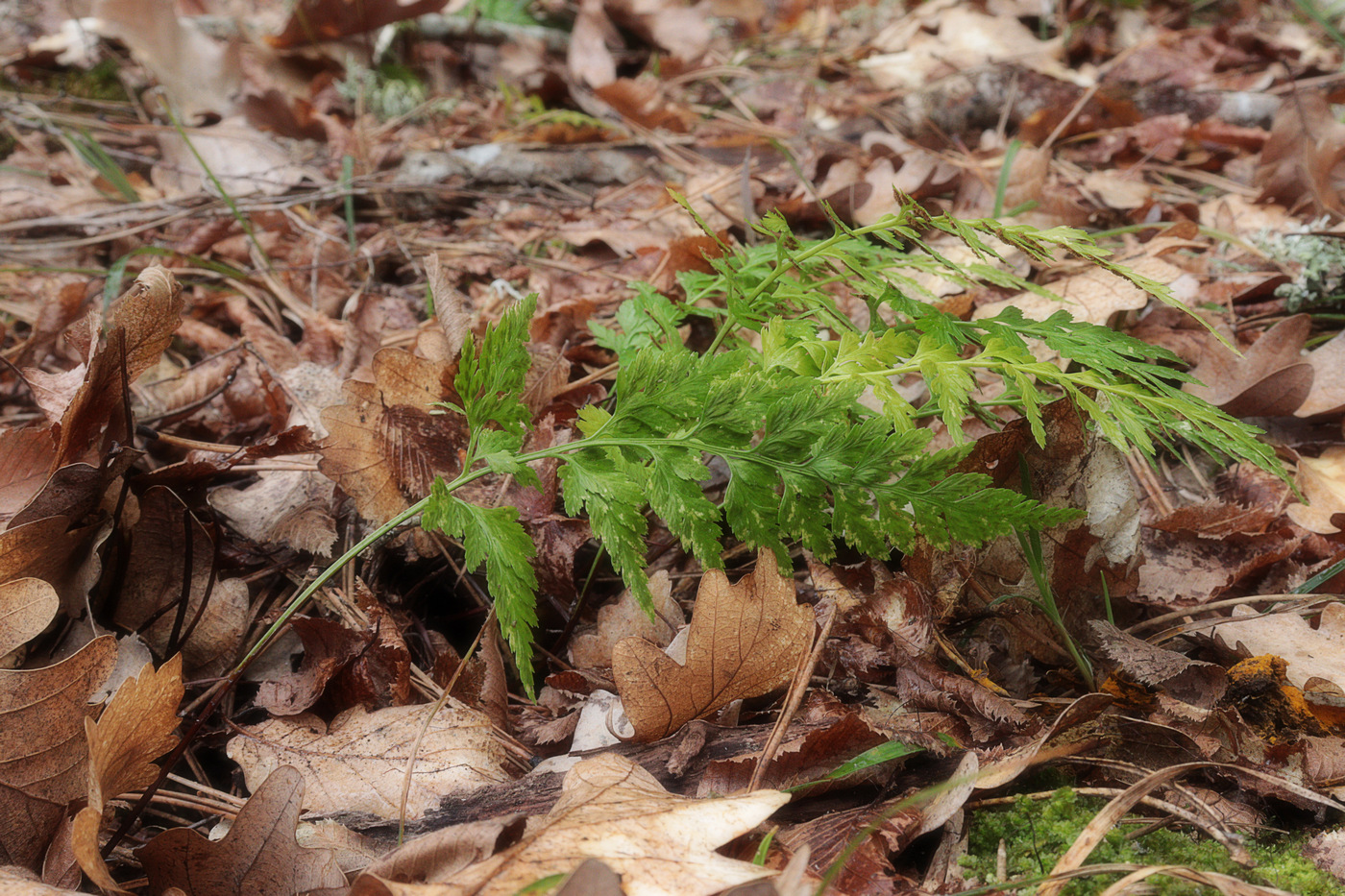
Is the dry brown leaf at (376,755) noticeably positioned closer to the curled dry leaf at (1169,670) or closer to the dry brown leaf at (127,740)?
the dry brown leaf at (127,740)

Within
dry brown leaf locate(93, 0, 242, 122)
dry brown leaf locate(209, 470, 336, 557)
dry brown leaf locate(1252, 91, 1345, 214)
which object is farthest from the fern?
dry brown leaf locate(93, 0, 242, 122)

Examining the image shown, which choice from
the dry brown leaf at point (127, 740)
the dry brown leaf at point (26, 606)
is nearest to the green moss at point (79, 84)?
the dry brown leaf at point (26, 606)

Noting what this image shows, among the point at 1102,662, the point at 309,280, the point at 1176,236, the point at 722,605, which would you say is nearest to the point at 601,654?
the point at 722,605

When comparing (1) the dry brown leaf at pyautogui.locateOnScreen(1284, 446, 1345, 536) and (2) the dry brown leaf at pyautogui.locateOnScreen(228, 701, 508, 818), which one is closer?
(2) the dry brown leaf at pyautogui.locateOnScreen(228, 701, 508, 818)

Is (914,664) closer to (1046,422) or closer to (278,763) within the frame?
(1046,422)

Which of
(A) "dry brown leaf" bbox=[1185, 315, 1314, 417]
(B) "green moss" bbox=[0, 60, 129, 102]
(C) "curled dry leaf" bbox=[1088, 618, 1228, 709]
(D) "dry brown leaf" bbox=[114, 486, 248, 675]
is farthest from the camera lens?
(B) "green moss" bbox=[0, 60, 129, 102]

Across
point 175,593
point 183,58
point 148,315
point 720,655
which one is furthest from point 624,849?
point 183,58

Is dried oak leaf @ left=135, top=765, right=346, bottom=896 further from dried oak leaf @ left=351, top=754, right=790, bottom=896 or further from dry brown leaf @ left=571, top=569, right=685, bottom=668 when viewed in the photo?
dry brown leaf @ left=571, top=569, right=685, bottom=668

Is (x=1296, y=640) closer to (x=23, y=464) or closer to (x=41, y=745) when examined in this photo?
(x=41, y=745)
